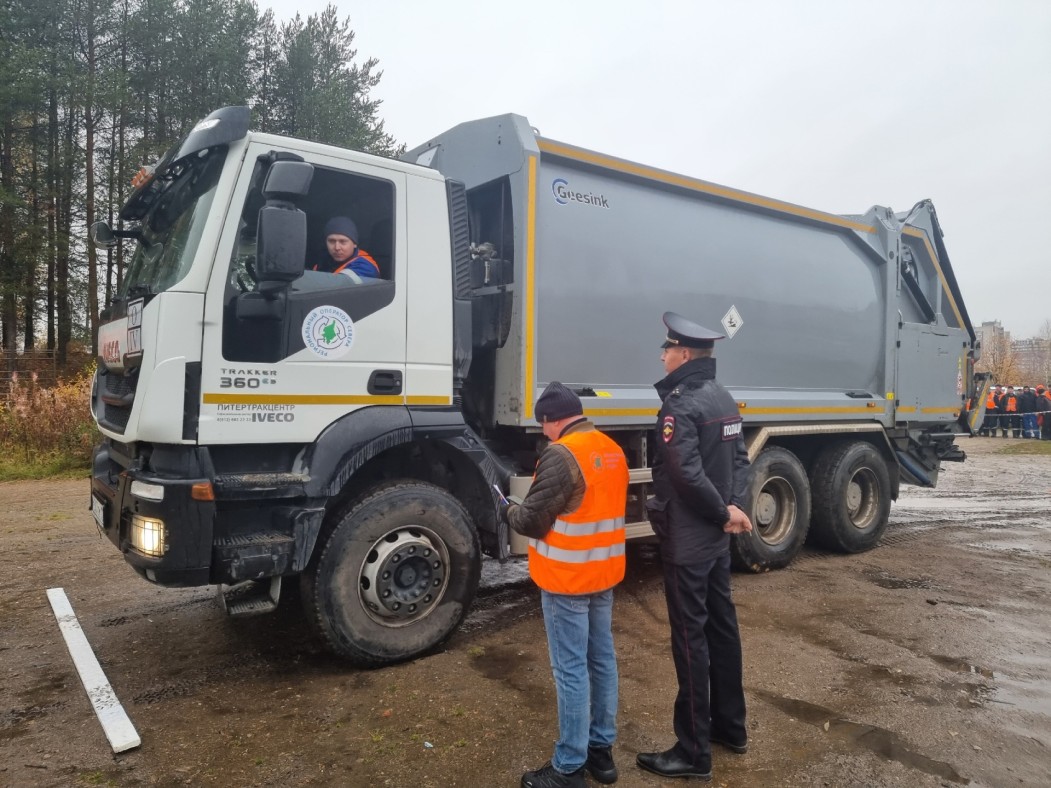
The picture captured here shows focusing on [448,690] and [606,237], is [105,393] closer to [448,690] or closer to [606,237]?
[448,690]

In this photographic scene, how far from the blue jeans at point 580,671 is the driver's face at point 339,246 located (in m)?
2.17

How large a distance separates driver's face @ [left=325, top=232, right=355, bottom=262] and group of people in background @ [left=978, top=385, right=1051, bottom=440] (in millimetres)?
23856

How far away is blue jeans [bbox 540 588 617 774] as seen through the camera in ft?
8.73

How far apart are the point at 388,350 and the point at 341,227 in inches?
28.5

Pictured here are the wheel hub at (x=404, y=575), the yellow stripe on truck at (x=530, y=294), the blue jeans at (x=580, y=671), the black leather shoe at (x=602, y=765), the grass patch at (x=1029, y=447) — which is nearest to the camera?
the blue jeans at (x=580, y=671)

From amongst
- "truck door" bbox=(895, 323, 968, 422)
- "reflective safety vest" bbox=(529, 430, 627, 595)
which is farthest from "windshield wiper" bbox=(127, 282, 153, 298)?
"truck door" bbox=(895, 323, 968, 422)

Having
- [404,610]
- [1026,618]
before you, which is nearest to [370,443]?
[404,610]

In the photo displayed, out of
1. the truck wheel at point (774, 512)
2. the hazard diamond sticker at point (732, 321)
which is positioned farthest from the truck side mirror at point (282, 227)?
the truck wheel at point (774, 512)

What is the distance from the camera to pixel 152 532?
3.36 metres

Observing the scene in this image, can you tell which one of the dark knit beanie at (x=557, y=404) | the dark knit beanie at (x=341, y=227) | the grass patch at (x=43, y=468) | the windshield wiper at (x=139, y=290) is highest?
the dark knit beanie at (x=341, y=227)

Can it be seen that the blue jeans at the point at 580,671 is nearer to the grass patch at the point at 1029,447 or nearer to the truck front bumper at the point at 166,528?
the truck front bumper at the point at 166,528

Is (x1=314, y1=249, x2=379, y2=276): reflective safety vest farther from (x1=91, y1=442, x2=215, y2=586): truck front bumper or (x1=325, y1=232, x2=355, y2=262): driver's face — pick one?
(x1=91, y1=442, x2=215, y2=586): truck front bumper

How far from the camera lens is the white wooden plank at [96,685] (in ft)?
10.2

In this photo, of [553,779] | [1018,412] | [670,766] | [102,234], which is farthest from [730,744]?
[1018,412]
